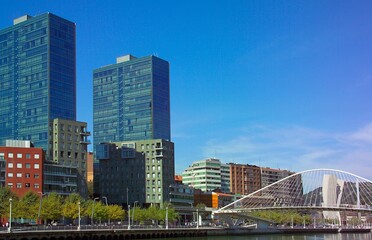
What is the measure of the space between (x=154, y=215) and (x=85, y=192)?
25.0 meters

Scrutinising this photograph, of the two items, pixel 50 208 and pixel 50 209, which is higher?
pixel 50 208

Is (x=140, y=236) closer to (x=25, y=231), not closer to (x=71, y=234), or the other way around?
(x=71, y=234)

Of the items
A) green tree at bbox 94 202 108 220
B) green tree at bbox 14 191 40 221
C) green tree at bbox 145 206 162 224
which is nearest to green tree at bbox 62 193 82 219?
green tree at bbox 14 191 40 221

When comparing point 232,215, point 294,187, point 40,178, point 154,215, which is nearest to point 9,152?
point 40,178

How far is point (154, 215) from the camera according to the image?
179500mm

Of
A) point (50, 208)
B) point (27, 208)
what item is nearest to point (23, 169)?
point (50, 208)

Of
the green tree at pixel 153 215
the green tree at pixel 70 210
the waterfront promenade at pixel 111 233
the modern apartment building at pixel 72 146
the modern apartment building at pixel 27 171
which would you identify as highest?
the modern apartment building at pixel 72 146

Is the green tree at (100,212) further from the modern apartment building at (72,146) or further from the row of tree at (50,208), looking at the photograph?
the modern apartment building at (72,146)

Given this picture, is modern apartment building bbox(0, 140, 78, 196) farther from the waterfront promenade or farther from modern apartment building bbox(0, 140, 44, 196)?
the waterfront promenade

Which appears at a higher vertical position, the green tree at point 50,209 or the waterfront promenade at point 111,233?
the green tree at point 50,209

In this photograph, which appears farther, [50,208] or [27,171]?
[27,171]

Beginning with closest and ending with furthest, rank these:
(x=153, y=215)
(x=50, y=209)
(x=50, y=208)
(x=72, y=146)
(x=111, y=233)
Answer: (x=111, y=233) < (x=50, y=209) < (x=50, y=208) < (x=153, y=215) < (x=72, y=146)

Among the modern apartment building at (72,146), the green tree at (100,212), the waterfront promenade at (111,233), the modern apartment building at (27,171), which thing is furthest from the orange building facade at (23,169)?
the waterfront promenade at (111,233)

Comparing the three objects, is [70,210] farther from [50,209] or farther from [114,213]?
[114,213]
